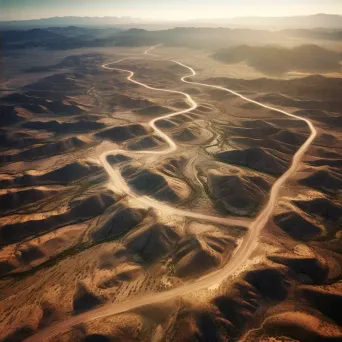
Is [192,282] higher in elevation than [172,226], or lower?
higher

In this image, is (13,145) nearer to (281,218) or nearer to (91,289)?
(91,289)

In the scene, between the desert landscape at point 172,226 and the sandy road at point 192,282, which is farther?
the desert landscape at point 172,226

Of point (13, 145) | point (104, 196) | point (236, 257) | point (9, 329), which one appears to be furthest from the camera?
point (13, 145)

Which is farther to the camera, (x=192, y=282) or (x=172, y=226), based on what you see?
(x=172, y=226)

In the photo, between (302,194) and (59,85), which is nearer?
(302,194)

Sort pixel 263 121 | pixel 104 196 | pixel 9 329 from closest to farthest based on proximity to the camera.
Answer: pixel 9 329 < pixel 104 196 < pixel 263 121

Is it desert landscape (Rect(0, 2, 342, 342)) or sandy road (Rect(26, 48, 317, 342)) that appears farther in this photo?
desert landscape (Rect(0, 2, 342, 342))

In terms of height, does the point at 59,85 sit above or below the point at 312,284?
below

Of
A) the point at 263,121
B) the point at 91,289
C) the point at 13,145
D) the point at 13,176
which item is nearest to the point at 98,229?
the point at 91,289
